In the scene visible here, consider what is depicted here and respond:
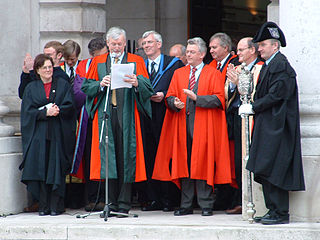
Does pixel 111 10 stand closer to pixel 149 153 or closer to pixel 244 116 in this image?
pixel 149 153

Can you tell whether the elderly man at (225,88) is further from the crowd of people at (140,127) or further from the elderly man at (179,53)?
the elderly man at (179,53)

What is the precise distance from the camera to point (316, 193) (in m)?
2.68

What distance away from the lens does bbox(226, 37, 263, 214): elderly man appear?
7.36 metres

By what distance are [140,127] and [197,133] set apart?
0.65 m

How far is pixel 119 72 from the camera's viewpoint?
7246 millimetres

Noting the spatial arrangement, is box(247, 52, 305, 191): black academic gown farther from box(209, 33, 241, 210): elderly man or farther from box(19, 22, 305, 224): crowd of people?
box(209, 33, 241, 210): elderly man

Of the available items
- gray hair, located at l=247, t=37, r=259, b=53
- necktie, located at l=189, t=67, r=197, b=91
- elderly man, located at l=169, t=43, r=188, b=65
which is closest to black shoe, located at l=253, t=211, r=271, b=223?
necktie, located at l=189, t=67, r=197, b=91

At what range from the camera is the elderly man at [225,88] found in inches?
307

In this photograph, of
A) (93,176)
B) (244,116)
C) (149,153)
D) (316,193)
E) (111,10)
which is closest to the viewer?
(316,193)


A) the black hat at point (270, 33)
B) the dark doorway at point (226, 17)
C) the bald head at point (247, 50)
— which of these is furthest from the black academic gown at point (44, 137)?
the dark doorway at point (226, 17)

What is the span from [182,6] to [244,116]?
236 inches

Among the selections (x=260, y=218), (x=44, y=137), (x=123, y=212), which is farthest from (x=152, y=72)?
(x=260, y=218)

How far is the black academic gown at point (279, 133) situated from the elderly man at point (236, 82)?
1.51ft

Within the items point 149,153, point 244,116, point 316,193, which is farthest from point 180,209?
point 316,193
